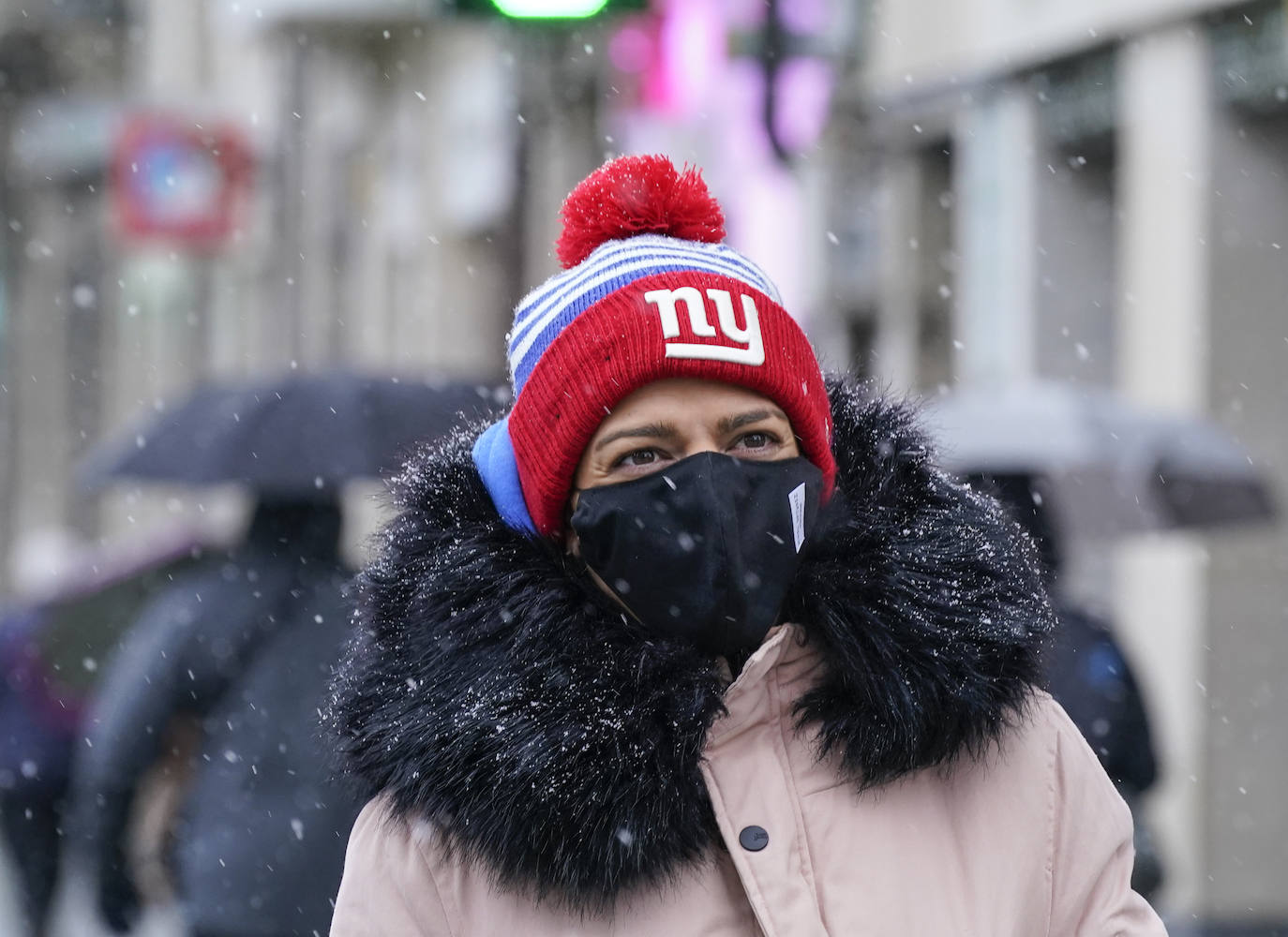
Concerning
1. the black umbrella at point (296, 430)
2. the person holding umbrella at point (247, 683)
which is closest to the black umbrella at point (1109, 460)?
the black umbrella at point (296, 430)

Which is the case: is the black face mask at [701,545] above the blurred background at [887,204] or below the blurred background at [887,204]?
below

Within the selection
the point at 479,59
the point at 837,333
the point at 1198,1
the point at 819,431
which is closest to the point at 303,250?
the point at 479,59

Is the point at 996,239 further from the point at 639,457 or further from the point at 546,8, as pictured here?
the point at 639,457

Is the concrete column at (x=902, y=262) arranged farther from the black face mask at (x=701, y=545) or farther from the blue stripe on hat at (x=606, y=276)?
the black face mask at (x=701, y=545)

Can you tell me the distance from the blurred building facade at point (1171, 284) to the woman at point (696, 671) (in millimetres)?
5678

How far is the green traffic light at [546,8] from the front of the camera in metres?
6.31

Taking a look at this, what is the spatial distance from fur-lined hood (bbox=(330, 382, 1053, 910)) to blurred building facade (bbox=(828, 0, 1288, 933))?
573 cm

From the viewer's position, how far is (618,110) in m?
12.8

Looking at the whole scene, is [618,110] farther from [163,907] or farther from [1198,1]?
[163,907]

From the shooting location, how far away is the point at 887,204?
14.2 meters

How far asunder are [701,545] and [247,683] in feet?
7.97

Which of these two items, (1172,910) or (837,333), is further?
(837,333)

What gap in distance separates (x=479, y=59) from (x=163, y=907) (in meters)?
12.1

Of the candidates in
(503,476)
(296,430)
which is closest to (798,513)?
(503,476)
